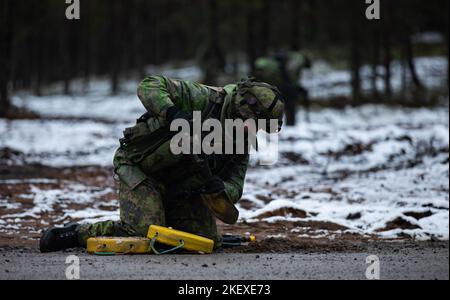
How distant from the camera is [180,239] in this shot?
5.61m

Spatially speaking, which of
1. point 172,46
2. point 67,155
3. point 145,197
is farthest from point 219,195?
point 172,46

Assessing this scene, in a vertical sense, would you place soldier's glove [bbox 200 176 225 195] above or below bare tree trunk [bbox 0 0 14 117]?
below

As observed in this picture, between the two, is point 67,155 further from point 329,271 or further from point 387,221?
point 329,271

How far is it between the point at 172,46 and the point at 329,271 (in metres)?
59.1

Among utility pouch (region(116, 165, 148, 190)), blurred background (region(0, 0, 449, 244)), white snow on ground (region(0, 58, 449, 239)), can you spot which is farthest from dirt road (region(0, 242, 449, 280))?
white snow on ground (region(0, 58, 449, 239))

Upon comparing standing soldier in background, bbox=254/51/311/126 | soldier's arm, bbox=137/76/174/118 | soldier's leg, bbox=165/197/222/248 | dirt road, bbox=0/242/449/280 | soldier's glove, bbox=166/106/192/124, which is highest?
standing soldier in background, bbox=254/51/311/126

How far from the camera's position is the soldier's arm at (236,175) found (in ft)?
19.2

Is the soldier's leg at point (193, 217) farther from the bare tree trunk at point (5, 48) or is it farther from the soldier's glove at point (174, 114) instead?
the bare tree trunk at point (5, 48)

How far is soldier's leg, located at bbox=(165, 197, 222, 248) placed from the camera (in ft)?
20.3

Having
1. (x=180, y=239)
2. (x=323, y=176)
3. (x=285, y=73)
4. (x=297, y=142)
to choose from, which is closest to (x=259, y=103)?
(x=180, y=239)

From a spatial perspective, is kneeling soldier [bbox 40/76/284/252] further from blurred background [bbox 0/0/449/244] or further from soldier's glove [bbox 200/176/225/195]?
blurred background [bbox 0/0/449/244]

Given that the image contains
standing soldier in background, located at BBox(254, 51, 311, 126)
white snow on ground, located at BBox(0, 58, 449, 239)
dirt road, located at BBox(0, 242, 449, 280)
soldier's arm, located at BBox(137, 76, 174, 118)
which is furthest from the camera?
standing soldier in background, located at BBox(254, 51, 311, 126)

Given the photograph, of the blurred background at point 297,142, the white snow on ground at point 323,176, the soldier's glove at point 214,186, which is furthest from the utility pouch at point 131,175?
the white snow on ground at point 323,176

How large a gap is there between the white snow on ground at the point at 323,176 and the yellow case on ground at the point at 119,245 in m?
2.35
